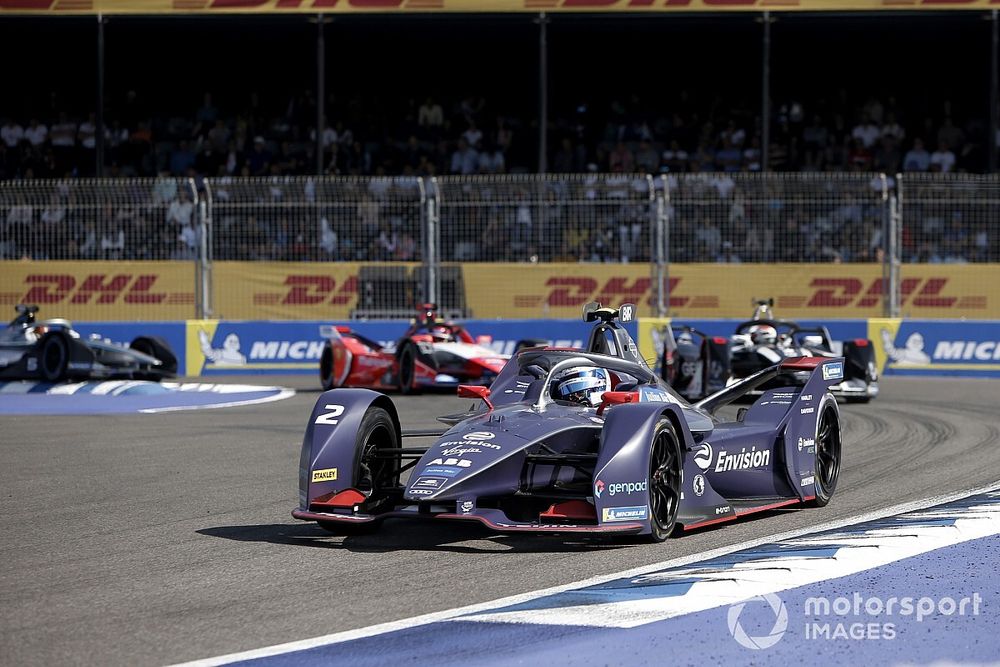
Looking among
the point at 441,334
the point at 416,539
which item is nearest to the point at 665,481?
the point at 416,539

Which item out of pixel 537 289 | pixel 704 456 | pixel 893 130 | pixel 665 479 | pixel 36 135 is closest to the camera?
pixel 665 479

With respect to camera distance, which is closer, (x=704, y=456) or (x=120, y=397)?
(x=704, y=456)

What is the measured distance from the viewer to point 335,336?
60.5ft

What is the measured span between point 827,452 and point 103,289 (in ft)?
48.0

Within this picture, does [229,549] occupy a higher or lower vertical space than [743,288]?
lower

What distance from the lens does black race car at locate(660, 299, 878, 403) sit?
1619 centimetres

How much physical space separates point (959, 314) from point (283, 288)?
32.9 ft

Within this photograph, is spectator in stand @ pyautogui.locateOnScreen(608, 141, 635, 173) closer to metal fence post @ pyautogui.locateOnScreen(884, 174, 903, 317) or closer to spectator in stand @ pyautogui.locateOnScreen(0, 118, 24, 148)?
metal fence post @ pyautogui.locateOnScreen(884, 174, 903, 317)

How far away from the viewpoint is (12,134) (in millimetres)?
28281

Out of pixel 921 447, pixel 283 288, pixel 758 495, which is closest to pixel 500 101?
pixel 283 288

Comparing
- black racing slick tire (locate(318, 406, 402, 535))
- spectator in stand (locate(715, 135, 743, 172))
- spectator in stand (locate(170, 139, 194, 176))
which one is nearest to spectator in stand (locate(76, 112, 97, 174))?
spectator in stand (locate(170, 139, 194, 176))

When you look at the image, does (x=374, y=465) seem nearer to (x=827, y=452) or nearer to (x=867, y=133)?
(x=827, y=452)

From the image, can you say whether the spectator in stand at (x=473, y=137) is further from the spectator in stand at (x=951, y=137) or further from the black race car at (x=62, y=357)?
the black race car at (x=62, y=357)

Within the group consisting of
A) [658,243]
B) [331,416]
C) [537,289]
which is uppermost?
[658,243]
